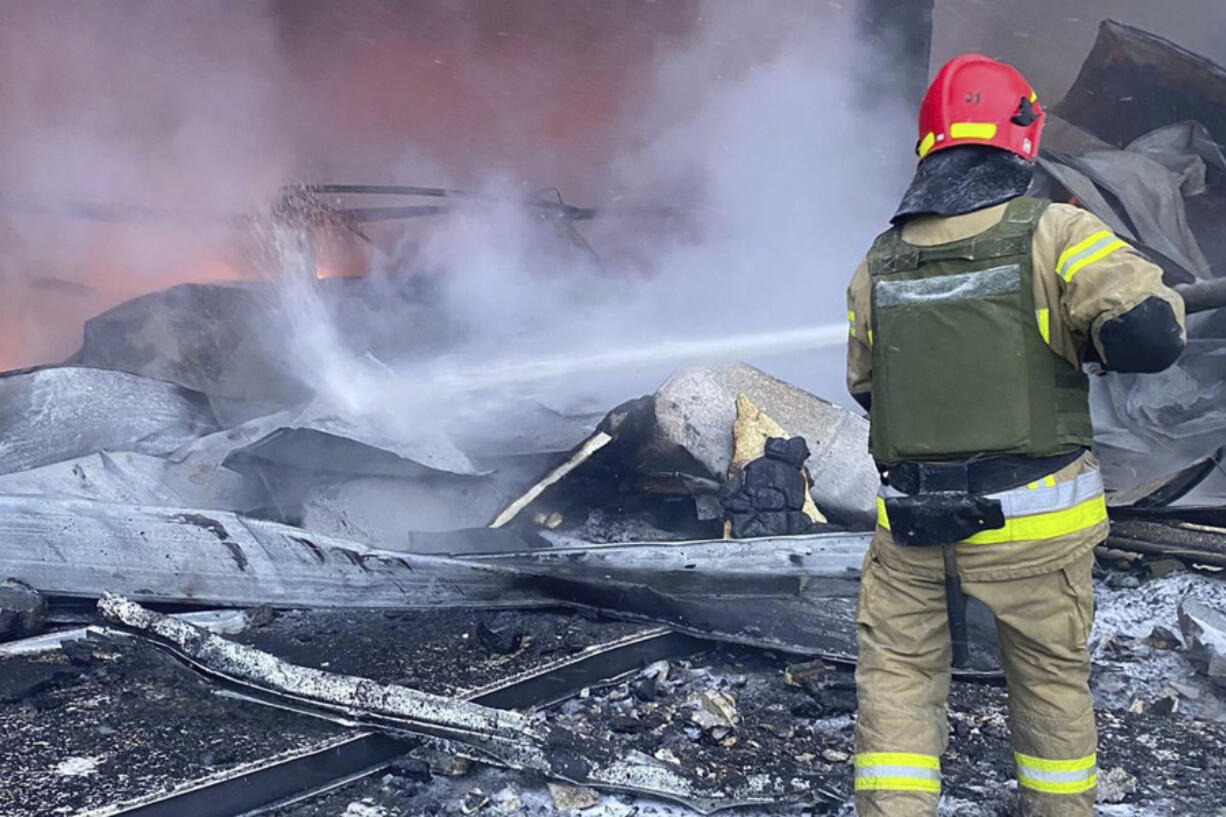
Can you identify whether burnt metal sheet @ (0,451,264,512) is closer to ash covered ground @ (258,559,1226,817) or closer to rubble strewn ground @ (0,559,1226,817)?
rubble strewn ground @ (0,559,1226,817)

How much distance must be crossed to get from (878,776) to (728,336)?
4831mm

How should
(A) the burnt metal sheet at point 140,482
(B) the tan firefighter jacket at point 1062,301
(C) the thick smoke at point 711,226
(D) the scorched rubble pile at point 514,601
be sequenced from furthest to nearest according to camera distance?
(C) the thick smoke at point 711,226, (A) the burnt metal sheet at point 140,482, (D) the scorched rubble pile at point 514,601, (B) the tan firefighter jacket at point 1062,301

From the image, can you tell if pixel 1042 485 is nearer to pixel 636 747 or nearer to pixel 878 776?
pixel 878 776

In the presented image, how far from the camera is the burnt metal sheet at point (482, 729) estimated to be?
89.5 inches

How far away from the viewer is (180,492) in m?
3.97

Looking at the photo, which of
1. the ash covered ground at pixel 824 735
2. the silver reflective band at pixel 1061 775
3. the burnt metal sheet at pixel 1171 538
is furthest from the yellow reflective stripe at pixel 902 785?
the burnt metal sheet at pixel 1171 538

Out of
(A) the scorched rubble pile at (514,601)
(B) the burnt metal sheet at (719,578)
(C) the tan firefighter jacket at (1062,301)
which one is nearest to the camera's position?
(C) the tan firefighter jacket at (1062,301)

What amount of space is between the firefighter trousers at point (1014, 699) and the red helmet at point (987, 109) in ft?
2.87

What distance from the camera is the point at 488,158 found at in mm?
7293

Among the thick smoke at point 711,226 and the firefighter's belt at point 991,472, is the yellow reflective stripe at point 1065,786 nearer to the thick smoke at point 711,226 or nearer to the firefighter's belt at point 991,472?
the firefighter's belt at point 991,472

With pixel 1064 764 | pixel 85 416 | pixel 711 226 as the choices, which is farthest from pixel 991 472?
pixel 711 226

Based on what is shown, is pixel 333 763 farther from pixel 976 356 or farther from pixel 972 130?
pixel 972 130

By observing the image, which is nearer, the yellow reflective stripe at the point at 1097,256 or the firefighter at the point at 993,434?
the yellow reflective stripe at the point at 1097,256

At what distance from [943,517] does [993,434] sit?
0.20 meters
